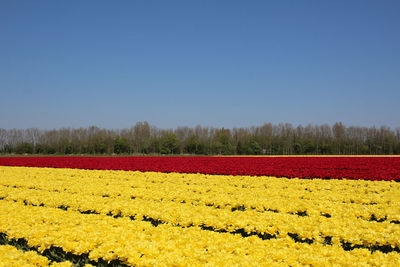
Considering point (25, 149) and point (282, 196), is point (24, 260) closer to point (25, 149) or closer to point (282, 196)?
point (282, 196)

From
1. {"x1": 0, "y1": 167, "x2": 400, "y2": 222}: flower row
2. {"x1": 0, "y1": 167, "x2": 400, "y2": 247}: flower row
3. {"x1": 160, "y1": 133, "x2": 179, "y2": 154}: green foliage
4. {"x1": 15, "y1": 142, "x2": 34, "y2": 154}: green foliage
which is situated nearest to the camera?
{"x1": 0, "y1": 167, "x2": 400, "y2": 247}: flower row

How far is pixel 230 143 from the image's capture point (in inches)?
3187

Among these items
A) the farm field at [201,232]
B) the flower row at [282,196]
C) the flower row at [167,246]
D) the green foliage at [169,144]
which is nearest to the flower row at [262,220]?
the farm field at [201,232]

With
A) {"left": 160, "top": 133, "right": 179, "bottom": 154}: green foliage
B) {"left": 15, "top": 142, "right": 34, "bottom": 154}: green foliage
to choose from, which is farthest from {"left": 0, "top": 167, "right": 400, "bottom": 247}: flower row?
{"left": 15, "top": 142, "right": 34, "bottom": 154}: green foliage

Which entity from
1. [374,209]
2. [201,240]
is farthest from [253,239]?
[374,209]

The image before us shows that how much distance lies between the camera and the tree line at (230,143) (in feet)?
263

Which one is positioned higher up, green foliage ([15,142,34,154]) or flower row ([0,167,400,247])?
green foliage ([15,142,34,154])

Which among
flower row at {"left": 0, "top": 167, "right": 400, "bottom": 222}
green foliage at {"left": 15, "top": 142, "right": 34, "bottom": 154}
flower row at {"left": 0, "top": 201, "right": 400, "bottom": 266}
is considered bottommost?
flower row at {"left": 0, "top": 167, "right": 400, "bottom": 222}

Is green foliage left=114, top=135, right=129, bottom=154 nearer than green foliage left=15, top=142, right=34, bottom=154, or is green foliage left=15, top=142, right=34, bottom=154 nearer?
green foliage left=114, top=135, right=129, bottom=154

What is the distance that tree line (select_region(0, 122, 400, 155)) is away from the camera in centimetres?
8031

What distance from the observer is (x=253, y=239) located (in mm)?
5883

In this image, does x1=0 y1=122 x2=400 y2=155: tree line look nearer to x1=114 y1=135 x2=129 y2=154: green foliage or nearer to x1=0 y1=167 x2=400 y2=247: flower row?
x1=114 y1=135 x2=129 y2=154: green foliage

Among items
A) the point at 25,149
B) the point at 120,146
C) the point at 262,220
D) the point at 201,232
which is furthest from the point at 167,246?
the point at 25,149

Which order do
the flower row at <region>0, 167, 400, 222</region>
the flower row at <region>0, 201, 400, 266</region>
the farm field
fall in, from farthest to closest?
the flower row at <region>0, 167, 400, 222</region> → the farm field → the flower row at <region>0, 201, 400, 266</region>
